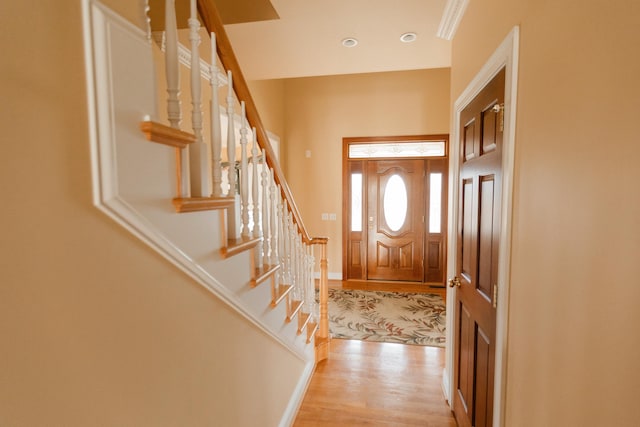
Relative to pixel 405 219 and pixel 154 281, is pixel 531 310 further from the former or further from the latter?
pixel 405 219

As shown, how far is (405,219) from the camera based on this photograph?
495cm

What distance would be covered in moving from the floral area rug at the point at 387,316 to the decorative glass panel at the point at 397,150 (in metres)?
2.17

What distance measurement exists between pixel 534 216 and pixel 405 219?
3.97 m

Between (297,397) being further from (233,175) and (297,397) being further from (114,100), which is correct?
(114,100)

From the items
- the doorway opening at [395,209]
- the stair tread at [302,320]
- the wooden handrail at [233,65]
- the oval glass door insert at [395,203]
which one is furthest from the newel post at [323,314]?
the oval glass door insert at [395,203]

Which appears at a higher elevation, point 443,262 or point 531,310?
point 531,310

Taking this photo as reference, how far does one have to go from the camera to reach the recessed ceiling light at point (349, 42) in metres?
2.58

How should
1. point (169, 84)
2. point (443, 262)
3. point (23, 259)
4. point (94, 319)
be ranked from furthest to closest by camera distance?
1. point (443, 262)
2. point (169, 84)
3. point (94, 319)
4. point (23, 259)

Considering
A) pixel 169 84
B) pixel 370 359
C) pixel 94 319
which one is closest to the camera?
pixel 94 319

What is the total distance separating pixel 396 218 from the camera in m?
4.97

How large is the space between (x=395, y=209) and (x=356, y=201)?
0.65 m

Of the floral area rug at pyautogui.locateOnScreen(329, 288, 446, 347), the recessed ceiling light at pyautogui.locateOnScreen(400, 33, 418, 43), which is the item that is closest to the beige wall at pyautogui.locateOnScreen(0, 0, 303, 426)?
the recessed ceiling light at pyautogui.locateOnScreen(400, 33, 418, 43)

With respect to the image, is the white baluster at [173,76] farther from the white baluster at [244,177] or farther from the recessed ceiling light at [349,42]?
the recessed ceiling light at [349,42]

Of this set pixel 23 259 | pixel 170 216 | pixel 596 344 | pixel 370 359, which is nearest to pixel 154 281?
pixel 170 216
